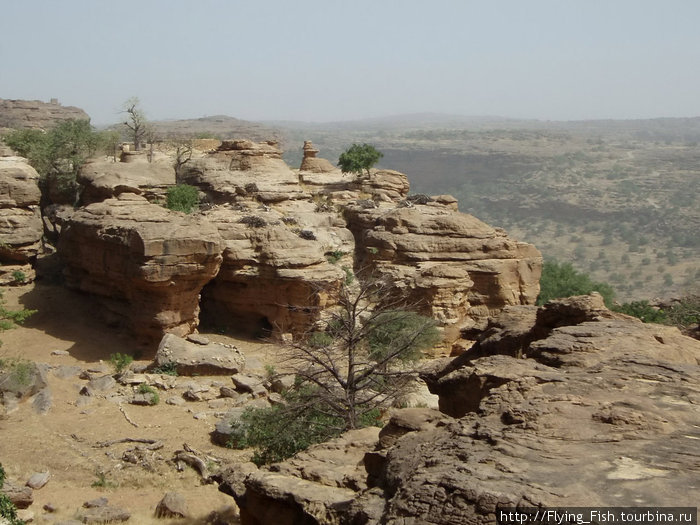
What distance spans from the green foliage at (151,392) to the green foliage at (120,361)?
4.22ft

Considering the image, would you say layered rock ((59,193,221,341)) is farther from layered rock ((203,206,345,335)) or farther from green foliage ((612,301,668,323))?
green foliage ((612,301,668,323))

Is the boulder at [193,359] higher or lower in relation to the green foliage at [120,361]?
higher

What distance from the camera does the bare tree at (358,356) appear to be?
1238 centimetres

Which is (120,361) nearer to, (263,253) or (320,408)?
(263,253)

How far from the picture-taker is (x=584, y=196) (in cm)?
8725

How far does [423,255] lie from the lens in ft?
73.4

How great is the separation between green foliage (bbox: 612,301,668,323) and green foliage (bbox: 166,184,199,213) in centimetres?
1526

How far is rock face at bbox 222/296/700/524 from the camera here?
17.6ft

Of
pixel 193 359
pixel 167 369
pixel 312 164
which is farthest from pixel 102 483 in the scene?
pixel 312 164

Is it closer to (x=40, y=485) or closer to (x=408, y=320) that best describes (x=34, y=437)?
(x=40, y=485)

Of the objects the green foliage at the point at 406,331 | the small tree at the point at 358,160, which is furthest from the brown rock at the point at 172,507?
the small tree at the point at 358,160

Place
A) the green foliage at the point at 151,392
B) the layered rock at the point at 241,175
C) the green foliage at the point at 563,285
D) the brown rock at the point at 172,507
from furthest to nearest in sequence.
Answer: the green foliage at the point at 563,285 < the layered rock at the point at 241,175 < the green foliage at the point at 151,392 < the brown rock at the point at 172,507

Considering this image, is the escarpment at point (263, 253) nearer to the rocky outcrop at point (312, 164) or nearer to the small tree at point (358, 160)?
the small tree at point (358, 160)

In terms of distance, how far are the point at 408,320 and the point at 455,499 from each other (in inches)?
578
